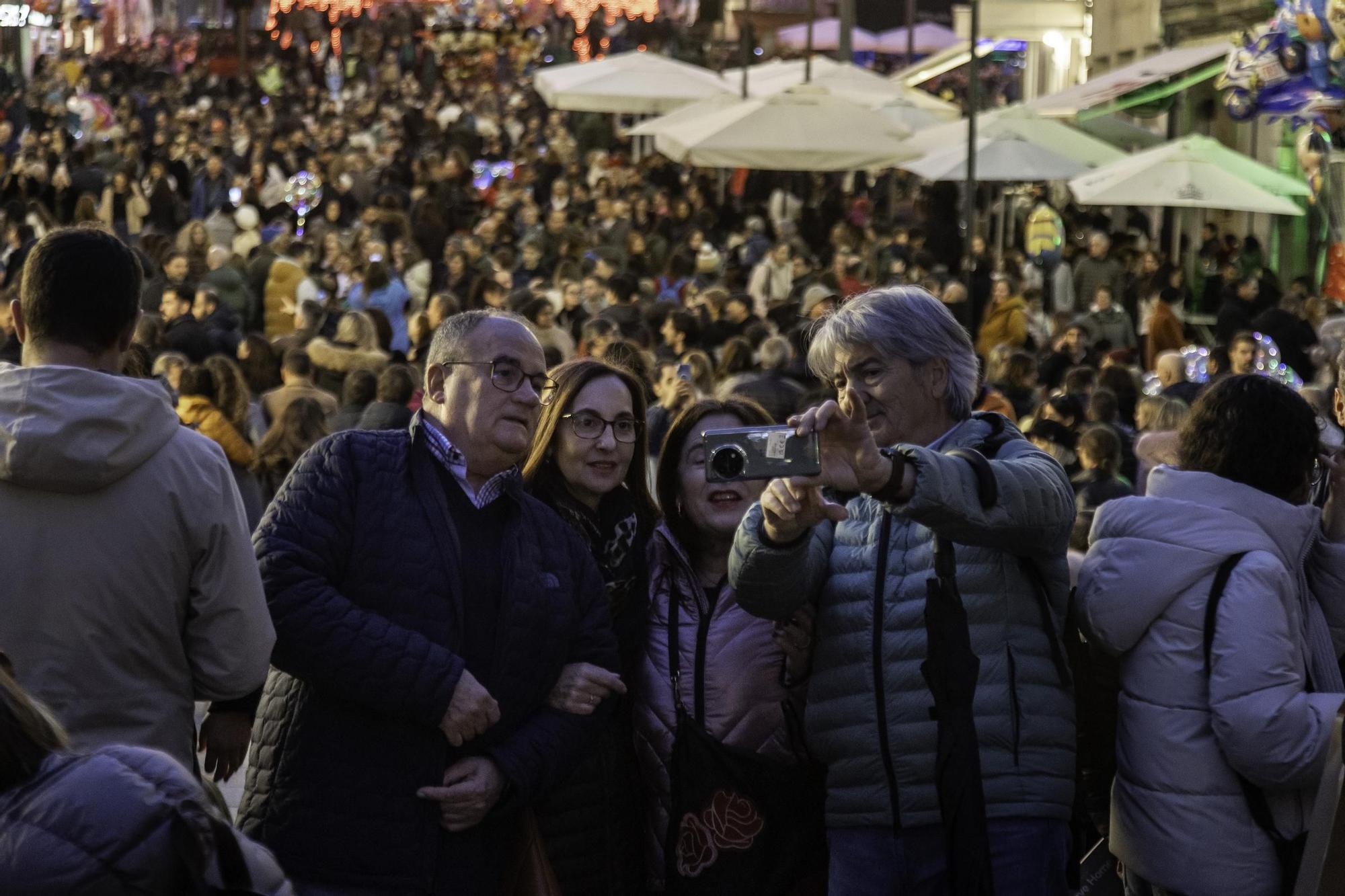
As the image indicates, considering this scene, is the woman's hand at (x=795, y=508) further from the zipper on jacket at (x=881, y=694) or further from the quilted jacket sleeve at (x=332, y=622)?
the quilted jacket sleeve at (x=332, y=622)

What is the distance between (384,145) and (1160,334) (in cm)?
2136

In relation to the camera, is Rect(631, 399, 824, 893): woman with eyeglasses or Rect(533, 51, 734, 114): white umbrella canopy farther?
Rect(533, 51, 734, 114): white umbrella canopy

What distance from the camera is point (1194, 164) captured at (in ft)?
54.2

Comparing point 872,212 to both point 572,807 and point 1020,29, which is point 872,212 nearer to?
point 1020,29

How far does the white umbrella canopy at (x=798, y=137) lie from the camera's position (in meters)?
18.1

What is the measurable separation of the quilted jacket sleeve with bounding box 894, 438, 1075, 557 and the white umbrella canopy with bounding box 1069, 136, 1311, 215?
1275 centimetres

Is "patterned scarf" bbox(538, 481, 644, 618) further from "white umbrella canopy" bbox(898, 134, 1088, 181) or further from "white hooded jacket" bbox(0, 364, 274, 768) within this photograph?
"white umbrella canopy" bbox(898, 134, 1088, 181)

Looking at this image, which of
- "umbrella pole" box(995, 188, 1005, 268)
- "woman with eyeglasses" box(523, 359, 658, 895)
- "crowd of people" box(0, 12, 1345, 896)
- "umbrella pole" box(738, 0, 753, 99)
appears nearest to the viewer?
"crowd of people" box(0, 12, 1345, 896)

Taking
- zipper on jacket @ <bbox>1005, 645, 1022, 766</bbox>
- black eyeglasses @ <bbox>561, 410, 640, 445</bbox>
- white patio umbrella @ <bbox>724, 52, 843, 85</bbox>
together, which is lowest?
white patio umbrella @ <bbox>724, 52, 843, 85</bbox>

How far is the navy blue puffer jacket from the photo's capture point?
11.6ft

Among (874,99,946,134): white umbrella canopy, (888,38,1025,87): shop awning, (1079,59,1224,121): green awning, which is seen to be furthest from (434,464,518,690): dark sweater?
Answer: (888,38,1025,87): shop awning

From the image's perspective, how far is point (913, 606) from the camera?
3.55 m

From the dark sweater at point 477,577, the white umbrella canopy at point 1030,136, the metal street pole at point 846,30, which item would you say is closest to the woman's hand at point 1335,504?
the dark sweater at point 477,577

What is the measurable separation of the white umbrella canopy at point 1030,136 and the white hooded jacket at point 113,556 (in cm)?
1632
